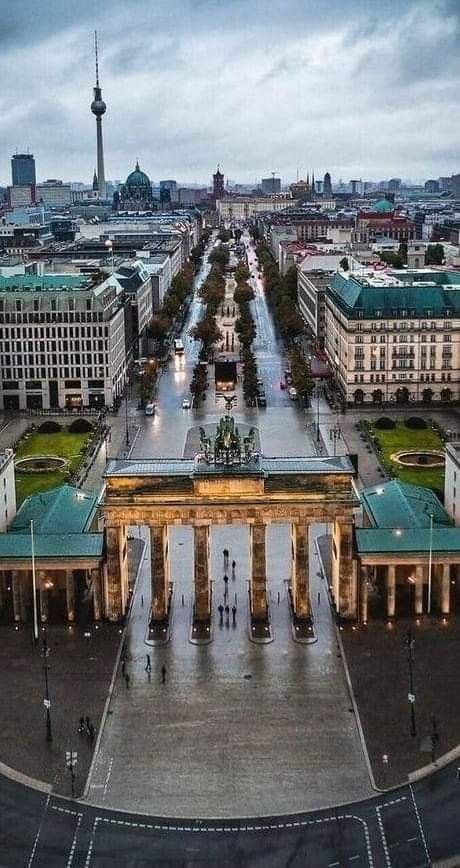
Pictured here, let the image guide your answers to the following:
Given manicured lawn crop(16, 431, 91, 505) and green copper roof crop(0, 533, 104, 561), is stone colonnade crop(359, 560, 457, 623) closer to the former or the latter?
green copper roof crop(0, 533, 104, 561)

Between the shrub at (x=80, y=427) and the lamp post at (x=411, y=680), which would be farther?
the shrub at (x=80, y=427)

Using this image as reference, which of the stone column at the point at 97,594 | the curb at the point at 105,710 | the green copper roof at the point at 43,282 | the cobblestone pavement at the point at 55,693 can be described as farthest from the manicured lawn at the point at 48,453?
the cobblestone pavement at the point at 55,693

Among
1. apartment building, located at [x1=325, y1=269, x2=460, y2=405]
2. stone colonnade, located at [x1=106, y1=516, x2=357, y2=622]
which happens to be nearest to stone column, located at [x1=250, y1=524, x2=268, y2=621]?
stone colonnade, located at [x1=106, y1=516, x2=357, y2=622]

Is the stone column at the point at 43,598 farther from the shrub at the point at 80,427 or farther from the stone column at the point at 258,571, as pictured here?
the shrub at the point at 80,427


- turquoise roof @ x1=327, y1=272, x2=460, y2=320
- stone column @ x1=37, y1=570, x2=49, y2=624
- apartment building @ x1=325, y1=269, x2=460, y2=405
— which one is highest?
turquoise roof @ x1=327, y1=272, x2=460, y2=320

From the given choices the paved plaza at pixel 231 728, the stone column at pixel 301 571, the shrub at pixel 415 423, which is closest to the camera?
the paved plaza at pixel 231 728

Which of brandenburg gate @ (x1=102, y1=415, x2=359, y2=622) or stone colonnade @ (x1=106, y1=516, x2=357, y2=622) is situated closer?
brandenburg gate @ (x1=102, y1=415, x2=359, y2=622)

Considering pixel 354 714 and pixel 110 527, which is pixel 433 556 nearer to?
pixel 354 714

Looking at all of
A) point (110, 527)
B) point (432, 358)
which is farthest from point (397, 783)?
point (432, 358)
